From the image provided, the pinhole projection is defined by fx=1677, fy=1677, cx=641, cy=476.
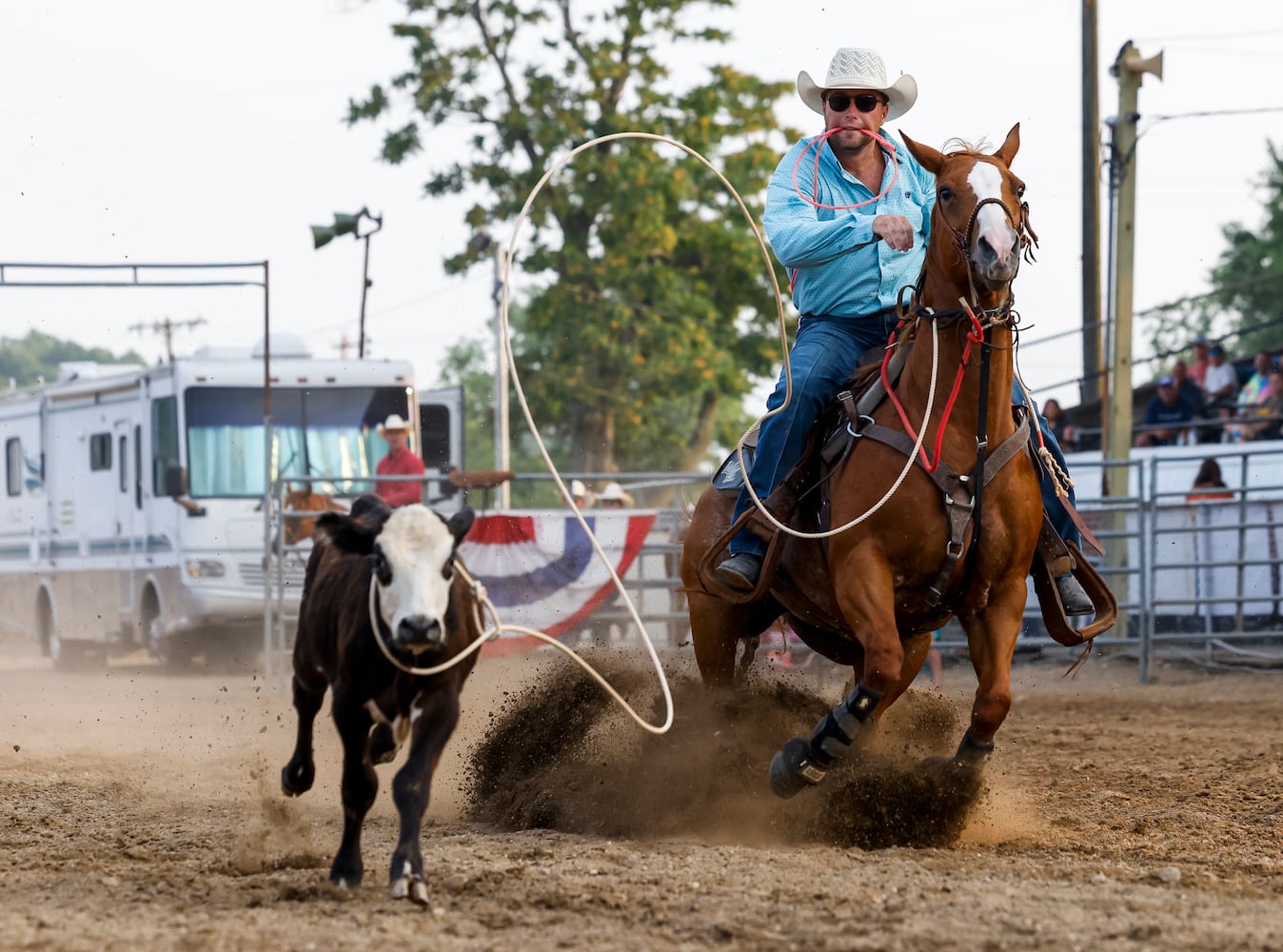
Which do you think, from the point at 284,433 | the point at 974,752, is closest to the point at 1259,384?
the point at 284,433

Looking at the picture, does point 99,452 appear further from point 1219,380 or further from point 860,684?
point 860,684

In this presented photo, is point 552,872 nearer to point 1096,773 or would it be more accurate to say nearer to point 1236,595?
point 1096,773

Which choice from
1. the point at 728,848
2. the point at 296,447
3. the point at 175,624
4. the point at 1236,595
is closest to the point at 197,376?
the point at 296,447

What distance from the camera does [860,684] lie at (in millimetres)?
5965

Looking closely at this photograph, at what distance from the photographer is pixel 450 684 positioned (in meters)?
5.29

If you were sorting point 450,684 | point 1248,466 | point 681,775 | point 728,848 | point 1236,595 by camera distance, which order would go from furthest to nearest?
point 1248,466 → point 1236,595 → point 681,775 → point 728,848 → point 450,684

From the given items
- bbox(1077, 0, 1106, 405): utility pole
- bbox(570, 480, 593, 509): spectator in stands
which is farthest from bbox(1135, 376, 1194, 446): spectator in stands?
bbox(570, 480, 593, 509): spectator in stands

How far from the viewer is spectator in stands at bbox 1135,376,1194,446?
17.6m

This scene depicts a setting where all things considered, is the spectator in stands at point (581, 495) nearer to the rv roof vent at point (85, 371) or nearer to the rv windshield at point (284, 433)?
the rv windshield at point (284, 433)

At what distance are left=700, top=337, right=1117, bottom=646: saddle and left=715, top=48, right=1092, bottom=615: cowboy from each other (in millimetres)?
55

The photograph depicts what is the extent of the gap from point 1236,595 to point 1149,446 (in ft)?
11.3

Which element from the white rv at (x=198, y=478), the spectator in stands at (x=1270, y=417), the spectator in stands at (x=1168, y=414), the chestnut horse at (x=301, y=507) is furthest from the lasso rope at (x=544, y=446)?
the spectator in stands at (x=1168, y=414)

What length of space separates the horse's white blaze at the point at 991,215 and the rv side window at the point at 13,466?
1617 centimetres

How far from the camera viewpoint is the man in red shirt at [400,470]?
13.7 m
